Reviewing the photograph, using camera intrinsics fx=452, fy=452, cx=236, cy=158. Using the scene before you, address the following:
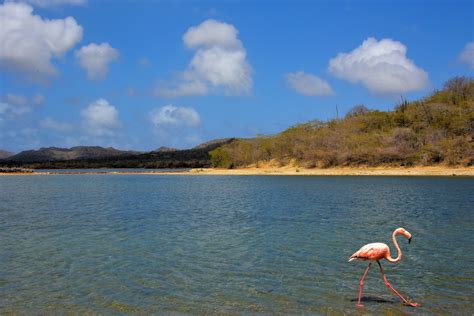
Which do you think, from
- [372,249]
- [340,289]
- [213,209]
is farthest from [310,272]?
[213,209]

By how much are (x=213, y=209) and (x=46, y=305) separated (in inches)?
844

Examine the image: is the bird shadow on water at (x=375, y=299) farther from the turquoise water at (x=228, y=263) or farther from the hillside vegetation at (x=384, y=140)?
the hillside vegetation at (x=384, y=140)

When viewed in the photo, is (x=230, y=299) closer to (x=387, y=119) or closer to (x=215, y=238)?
(x=215, y=238)

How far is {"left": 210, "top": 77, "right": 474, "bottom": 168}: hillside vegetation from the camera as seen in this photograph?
88.1 metres

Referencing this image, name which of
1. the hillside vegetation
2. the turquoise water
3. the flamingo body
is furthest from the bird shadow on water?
the hillside vegetation

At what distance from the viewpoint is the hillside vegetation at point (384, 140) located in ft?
289

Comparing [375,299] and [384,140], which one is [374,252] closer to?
[375,299]

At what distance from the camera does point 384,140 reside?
9681 centimetres

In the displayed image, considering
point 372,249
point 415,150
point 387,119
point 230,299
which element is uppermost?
point 387,119

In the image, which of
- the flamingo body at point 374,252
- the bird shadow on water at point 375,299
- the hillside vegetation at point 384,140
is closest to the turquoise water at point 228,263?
the bird shadow on water at point 375,299

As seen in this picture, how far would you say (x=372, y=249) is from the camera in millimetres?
11656

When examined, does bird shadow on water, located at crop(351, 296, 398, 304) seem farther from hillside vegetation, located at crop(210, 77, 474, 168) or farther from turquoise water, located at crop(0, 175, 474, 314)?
hillside vegetation, located at crop(210, 77, 474, 168)

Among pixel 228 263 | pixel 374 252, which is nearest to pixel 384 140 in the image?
pixel 228 263

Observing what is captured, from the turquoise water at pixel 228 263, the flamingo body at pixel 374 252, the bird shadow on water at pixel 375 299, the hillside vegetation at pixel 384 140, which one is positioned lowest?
the bird shadow on water at pixel 375 299
